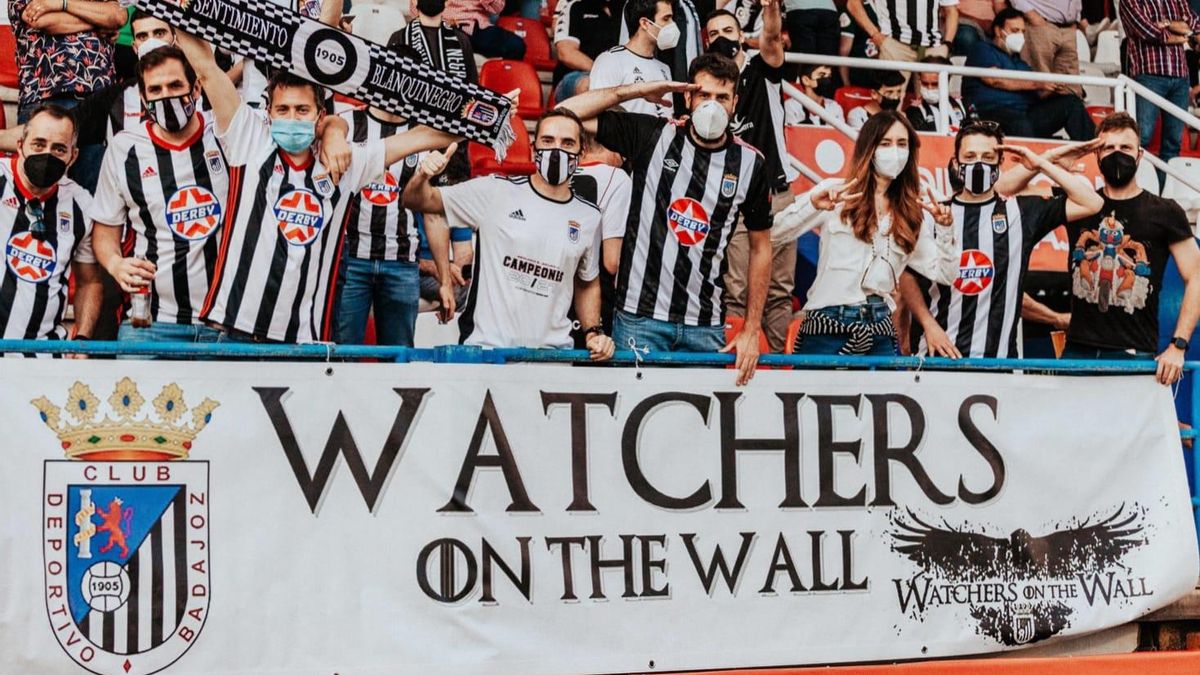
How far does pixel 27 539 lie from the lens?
557 centimetres

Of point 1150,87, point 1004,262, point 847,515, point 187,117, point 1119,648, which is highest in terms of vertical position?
point 1150,87

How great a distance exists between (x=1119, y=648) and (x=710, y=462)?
6.79ft

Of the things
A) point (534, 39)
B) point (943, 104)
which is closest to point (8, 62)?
point (534, 39)

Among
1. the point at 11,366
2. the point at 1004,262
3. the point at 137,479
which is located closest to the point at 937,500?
the point at 1004,262

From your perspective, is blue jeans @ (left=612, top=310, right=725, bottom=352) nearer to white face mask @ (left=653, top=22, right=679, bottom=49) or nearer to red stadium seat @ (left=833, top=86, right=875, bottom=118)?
white face mask @ (left=653, top=22, right=679, bottom=49)

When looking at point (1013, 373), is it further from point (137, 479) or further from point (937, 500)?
point (137, 479)

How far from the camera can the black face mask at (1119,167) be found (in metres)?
7.98

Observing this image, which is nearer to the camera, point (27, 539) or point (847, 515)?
point (27, 539)

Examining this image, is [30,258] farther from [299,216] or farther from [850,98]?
[850,98]

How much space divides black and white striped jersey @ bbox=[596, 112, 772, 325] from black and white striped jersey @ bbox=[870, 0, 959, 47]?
5.29 meters

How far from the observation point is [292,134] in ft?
21.4

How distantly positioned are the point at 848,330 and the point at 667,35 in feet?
8.27

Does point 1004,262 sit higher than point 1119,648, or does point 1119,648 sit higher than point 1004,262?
point 1004,262

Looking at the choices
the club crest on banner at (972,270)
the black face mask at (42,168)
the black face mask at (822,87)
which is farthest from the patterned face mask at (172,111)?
the black face mask at (822,87)
